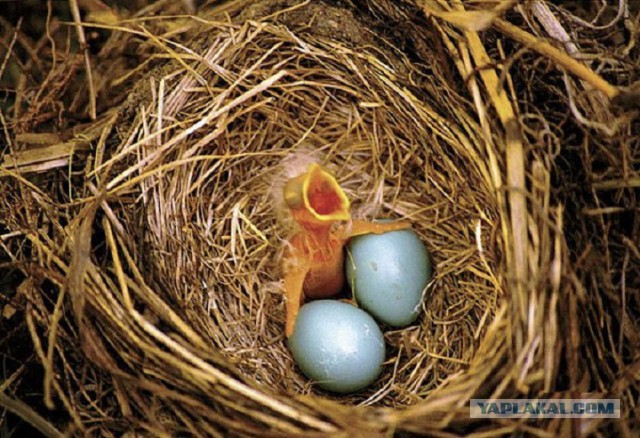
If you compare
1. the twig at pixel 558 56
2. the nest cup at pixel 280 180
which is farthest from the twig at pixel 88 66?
the twig at pixel 558 56

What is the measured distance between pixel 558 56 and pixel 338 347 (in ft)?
2.52

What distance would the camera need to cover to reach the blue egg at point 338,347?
176 cm

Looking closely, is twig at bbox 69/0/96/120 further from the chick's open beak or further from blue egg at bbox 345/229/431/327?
blue egg at bbox 345/229/431/327

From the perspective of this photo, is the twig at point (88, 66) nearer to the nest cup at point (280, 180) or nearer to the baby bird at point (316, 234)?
the nest cup at point (280, 180)

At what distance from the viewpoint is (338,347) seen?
5.77ft

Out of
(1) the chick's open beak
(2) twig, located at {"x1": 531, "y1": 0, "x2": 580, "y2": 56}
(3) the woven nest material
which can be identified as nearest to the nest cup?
(3) the woven nest material

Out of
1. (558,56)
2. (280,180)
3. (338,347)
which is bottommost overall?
(338,347)

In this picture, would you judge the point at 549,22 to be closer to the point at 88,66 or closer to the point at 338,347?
the point at 338,347

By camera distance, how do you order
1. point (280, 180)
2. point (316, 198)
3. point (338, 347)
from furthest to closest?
point (280, 180) → point (316, 198) → point (338, 347)

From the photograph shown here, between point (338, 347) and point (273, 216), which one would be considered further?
point (273, 216)

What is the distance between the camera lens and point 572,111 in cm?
166

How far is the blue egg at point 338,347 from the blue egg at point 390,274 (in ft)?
0.23

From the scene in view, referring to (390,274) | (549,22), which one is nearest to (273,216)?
(390,274)

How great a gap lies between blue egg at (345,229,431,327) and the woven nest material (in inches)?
2.4
